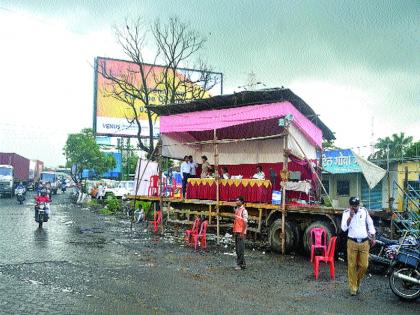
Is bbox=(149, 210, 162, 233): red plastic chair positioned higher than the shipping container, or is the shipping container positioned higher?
the shipping container

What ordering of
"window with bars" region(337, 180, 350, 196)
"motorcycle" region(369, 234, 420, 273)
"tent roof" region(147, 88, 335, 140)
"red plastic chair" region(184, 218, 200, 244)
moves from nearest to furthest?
"motorcycle" region(369, 234, 420, 273), "tent roof" region(147, 88, 335, 140), "red plastic chair" region(184, 218, 200, 244), "window with bars" region(337, 180, 350, 196)

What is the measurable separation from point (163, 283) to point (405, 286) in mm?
4148

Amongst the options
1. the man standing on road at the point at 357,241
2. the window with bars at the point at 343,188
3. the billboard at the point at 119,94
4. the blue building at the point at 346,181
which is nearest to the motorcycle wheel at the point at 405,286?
the man standing on road at the point at 357,241

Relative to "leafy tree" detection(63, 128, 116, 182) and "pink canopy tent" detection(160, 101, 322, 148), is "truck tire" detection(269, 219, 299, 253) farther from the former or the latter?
"leafy tree" detection(63, 128, 116, 182)

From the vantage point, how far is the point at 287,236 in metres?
12.1

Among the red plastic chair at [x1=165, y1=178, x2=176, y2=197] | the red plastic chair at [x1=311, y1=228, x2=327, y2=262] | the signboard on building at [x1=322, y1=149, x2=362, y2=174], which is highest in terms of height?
the signboard on building at [x1=322, y1=149, x2=362, y2=174]

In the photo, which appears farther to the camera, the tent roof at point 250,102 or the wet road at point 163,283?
the tent roof at point 250,102

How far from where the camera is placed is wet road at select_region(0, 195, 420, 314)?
6.34m

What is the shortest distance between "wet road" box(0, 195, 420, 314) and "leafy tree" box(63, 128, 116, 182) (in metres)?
40.2

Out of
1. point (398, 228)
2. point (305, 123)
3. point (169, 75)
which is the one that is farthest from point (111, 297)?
point (169, 75)

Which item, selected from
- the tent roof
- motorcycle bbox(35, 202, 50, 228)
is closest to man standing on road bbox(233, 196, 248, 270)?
the tent roof

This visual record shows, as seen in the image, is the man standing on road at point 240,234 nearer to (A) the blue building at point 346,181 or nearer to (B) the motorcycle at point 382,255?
(B) the motorcycle at point 382,255

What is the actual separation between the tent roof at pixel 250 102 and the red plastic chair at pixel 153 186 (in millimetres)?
2661

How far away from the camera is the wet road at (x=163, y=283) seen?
634cm
